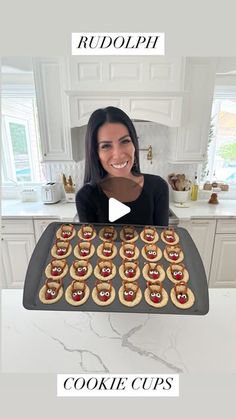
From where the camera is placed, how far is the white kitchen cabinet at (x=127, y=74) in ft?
4.53

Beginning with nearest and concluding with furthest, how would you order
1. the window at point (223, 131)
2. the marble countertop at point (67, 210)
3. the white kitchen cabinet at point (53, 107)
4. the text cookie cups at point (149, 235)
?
the text cookie cups at point (149, 235), the white kitchen cabinet at point (53, 107), the marble countertop at point (67, 210), the window at point (223, 131)

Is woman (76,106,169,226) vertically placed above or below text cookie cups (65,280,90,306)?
above

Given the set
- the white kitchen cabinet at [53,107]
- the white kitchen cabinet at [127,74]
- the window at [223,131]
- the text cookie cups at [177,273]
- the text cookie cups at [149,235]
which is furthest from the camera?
the window at [223,131]

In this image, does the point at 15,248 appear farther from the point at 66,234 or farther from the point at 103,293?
the point at 103,293

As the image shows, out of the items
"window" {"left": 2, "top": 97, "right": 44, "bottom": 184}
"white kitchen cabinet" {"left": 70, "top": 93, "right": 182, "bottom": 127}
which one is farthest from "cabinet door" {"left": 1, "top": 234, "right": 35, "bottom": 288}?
"white kitchen cabinet" {"left": 70, "top": 93, "right": 182, "bottom": 127}

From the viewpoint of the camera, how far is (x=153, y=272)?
691 mm

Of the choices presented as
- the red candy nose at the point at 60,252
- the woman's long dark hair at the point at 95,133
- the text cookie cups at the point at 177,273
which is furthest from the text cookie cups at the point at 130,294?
the woman's long dark hair at the point at 95,133

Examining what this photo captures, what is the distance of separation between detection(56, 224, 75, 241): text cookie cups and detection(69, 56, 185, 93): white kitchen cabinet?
0.97 meters

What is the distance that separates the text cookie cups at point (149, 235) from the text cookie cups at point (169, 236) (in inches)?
0.9

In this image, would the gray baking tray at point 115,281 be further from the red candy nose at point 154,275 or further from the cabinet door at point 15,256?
the cabinet door at point 15,256

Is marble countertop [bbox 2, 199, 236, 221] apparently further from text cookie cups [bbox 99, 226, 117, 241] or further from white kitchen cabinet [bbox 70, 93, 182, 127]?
text cookie cups [bbox 99, 226, 117, 241]

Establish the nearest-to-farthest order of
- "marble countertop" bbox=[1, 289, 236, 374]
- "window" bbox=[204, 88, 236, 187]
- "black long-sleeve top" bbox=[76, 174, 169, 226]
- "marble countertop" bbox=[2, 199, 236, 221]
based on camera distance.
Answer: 1. "marble countertop" bbox=[1, 289, 236, 374]
2. "black long-sleeve top" bbox=[76, 174, 169, 226]
3. "marble countertop" bbox=[2, 199, 236, 221]
4. "window" bbox=[204, 88, 236, 187]

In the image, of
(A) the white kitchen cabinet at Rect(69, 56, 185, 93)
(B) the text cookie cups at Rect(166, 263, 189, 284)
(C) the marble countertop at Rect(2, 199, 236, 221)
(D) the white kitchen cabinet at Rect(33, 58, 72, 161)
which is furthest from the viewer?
(C) the marble countertop at Rect(2, 199, 236, 221)

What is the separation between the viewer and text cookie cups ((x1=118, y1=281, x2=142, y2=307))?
2.06 feet
